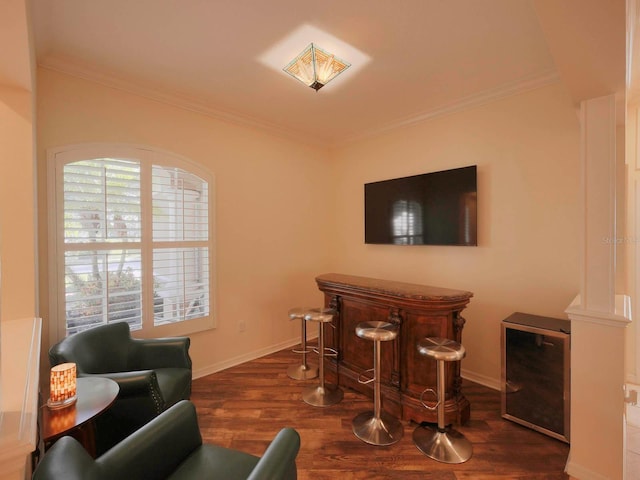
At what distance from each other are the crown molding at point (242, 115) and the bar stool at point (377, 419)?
2294mm

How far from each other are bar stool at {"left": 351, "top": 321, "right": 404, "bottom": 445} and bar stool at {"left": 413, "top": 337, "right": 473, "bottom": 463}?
0.17 meters

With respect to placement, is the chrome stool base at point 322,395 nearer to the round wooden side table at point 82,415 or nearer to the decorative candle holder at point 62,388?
the round wooden side table at point 82,415

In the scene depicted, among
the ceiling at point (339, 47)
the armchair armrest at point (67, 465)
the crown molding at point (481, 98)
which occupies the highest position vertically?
the ceiling at point (339, 47)

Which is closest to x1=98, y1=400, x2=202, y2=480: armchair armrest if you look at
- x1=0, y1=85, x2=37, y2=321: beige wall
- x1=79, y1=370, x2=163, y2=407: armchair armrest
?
x1=79, y1=370, x2=163, y2=407: armchair armrest

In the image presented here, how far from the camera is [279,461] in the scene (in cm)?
110

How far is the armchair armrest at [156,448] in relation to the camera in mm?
1129

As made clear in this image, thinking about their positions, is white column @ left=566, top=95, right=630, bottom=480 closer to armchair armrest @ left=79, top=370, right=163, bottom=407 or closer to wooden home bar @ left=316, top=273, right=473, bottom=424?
wooden home bar @ left=316, top=273, right=473, bottom=424

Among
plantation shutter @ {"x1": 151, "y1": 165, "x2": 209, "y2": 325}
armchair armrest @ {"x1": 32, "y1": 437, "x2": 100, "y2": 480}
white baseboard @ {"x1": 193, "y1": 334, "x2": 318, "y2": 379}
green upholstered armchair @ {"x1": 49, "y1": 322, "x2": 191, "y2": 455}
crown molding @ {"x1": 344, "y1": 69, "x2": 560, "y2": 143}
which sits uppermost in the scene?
crown molding @ {"x1": 344, "y1": 69, "x2": 560, "y2": 143}

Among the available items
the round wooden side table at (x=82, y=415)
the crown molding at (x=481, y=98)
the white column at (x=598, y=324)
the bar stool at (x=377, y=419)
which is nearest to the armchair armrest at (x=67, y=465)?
the round wooden side table at (x=82, y=415)

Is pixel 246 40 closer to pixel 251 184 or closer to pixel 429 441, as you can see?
pixel 251 184

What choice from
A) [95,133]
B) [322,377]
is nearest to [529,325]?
[322,377]

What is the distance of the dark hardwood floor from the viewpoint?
5.93 ft

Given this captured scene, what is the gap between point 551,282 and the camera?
248cm

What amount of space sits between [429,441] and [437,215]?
2.02 m
